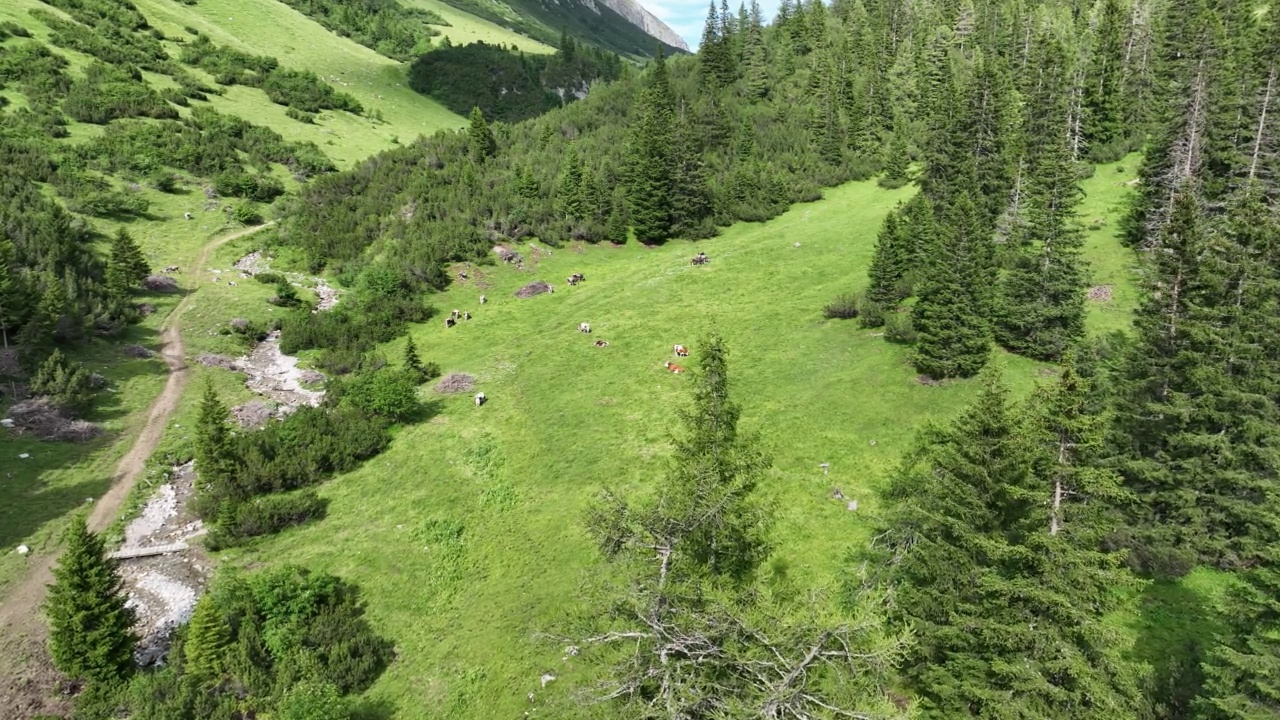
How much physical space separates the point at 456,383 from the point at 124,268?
30.2 m

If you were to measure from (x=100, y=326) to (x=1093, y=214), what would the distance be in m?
80.9

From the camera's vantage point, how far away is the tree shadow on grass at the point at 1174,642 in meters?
15.9

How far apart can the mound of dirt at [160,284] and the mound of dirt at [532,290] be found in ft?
94.3

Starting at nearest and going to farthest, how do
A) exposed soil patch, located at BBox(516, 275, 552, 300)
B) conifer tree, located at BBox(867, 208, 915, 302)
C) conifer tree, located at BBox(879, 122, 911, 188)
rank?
1. conifer tree, located at BBox(867, 208, 915, 302)
2. exposed soil patch, located at BBox(516, 275, 552, 300)
3. conifer tree, located at BBox(879, 122, 911, 188)

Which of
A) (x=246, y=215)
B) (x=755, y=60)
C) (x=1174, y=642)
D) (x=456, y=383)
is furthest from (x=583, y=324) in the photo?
(x=755, y=60)

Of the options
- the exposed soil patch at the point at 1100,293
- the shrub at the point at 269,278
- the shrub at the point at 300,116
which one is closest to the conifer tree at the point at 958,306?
the exposed soil patch at the point at 1100,293

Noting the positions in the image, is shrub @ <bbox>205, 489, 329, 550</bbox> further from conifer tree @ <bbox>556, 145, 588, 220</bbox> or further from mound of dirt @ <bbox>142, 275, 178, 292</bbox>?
conifer tree @ <bbox>556, 145, 588, 220</bbox>

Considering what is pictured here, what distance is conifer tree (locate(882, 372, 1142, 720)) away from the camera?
496 inches

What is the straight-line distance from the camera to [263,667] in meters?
21.2

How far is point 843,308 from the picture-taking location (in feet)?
145

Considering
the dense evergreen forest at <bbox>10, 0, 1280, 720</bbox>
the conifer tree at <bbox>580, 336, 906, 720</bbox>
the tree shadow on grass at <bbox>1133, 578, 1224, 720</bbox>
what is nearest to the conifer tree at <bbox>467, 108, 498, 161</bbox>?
the dense evergreen forest at <bbox>10, 0, 1280, 720</bbox>

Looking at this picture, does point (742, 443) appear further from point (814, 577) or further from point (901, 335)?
point (901, 335)

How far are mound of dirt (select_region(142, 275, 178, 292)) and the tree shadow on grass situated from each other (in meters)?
65.1

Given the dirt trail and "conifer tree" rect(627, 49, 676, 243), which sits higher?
"conifer tree" rect(627, 49, 676, 243)
